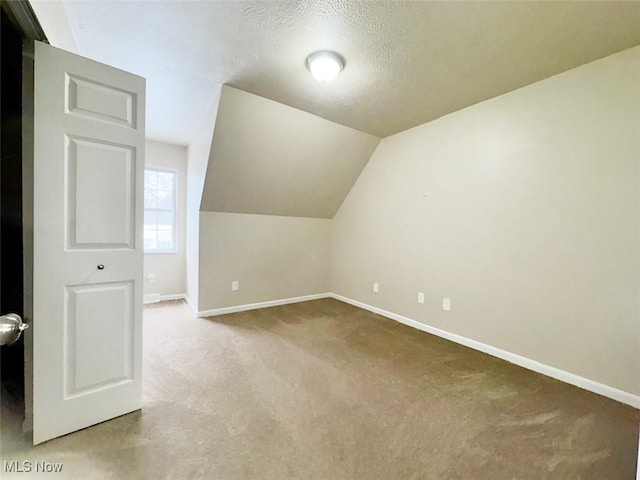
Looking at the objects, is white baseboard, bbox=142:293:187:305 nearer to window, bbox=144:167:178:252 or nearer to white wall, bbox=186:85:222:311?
white wall, bbox=186:85:222:311

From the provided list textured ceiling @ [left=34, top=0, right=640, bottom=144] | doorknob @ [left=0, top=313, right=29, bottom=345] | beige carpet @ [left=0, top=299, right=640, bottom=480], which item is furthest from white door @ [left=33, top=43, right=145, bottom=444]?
doorknob @ [left=0, top=313, right=29, bottom=345]

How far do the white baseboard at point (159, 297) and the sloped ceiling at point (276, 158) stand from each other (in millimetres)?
1781

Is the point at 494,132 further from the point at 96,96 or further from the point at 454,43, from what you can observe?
the point at 96,96

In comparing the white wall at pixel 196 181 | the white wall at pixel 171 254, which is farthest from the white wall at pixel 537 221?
the white wall at pixel 171 254

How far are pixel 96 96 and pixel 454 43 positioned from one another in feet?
7.46

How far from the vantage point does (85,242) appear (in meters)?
1.48

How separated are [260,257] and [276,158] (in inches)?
56.9

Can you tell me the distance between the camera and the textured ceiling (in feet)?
5.20

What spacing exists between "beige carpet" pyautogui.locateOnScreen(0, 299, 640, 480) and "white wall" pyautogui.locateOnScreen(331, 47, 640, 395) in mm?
412

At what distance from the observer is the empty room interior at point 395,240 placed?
1.37 m

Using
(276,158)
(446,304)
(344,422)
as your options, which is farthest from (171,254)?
(446,304)

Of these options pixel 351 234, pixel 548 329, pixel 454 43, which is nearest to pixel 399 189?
pixel 351 234

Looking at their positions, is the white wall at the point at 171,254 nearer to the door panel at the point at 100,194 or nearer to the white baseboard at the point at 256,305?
the white baseboard at the point at 256,305

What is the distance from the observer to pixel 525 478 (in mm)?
1267
